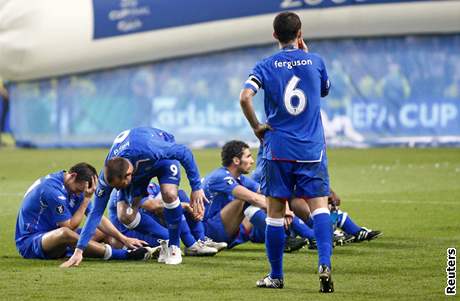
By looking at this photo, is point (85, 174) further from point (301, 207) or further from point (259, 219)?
point (301, 207)

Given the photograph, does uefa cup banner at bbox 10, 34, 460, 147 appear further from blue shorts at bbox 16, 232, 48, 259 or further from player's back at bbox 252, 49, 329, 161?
player's back at bbox 252, 49, 329, 161

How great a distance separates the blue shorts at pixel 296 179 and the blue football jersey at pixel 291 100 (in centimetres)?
6

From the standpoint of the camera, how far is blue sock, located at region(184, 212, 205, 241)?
10.5 meters

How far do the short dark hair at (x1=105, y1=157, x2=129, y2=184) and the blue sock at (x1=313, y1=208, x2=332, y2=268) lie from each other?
5.31 feet

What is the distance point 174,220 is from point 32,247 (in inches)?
47.9

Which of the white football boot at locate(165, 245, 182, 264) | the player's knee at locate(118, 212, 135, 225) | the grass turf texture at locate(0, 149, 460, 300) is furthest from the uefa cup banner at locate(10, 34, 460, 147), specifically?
the white football boot at locate(165, 245, 182, 264)

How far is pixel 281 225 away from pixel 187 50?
1758cm

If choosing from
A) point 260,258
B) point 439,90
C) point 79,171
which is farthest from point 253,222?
point 439,90

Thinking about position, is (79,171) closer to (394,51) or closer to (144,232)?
(144,232)

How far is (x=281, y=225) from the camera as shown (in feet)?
26.8

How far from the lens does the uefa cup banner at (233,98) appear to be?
25.0m

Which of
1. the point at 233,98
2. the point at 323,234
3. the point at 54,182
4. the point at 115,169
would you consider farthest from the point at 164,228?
the point at 233,98

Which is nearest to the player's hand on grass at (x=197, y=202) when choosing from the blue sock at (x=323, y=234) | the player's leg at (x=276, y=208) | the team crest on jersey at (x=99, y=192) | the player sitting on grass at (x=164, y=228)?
the player sitting on grass at (x=164, y=228)
